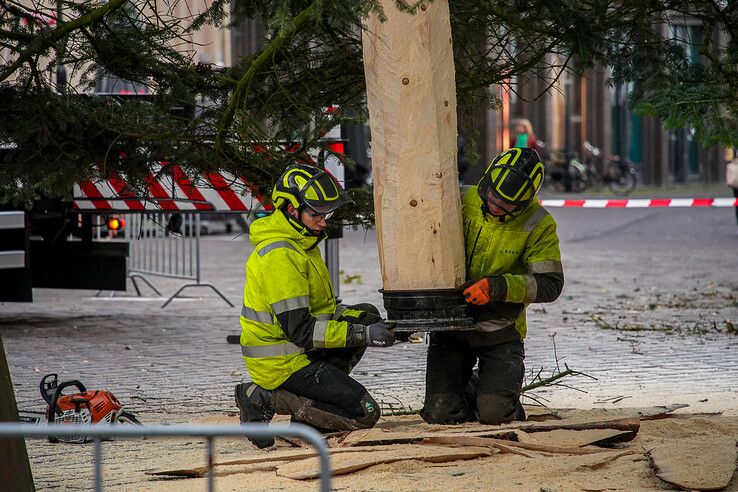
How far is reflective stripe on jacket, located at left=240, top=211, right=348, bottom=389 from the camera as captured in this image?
6285mm

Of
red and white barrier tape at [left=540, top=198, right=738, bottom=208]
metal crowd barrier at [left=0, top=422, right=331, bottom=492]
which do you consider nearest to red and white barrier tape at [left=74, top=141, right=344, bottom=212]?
metal crowd barrier at [left=0, top=422, right=331, bottom=492]

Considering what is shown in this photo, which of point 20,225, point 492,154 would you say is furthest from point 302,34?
point 492,154

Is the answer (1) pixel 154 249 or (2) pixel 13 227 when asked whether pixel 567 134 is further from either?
(2) pixel 13 227

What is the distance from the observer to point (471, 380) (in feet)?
24.0

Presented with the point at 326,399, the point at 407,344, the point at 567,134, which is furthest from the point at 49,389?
the point at 567,134

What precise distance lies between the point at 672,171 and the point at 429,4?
3514 cm

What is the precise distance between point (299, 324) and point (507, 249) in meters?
1.30

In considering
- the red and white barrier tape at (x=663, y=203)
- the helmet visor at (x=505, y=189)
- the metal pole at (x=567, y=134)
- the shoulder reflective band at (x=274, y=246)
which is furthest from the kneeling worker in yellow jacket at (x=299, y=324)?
the metal pole at (x=567, y=134)

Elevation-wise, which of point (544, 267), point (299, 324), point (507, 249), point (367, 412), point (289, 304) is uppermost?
point (507, 249)

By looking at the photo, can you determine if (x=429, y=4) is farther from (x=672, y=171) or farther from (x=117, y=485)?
(x=672, y=171)

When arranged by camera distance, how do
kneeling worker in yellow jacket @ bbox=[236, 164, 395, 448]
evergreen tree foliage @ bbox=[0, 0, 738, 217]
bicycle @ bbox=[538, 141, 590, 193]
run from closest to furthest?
→ kneeling worker in yellow jacket @ bbox=[236, 164, 395, 448] → evergreen tree foliage @ bbox=[0, 0, 738, 217] → bicycle @ bbox=[538, 141, 590, 193]

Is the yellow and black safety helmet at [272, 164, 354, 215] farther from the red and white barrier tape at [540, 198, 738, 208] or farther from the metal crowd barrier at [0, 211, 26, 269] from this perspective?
the red and white barrier tape at [540, 198, 738, 208]

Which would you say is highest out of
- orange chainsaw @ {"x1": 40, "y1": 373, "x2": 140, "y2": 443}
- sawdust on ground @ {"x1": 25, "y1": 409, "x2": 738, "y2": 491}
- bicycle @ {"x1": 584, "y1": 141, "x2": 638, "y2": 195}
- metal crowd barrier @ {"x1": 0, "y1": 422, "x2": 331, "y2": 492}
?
bicycle @ {"x1": 584, "y1": 141, "x2": 638, "y2": 195}

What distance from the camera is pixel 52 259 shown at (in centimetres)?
1224
